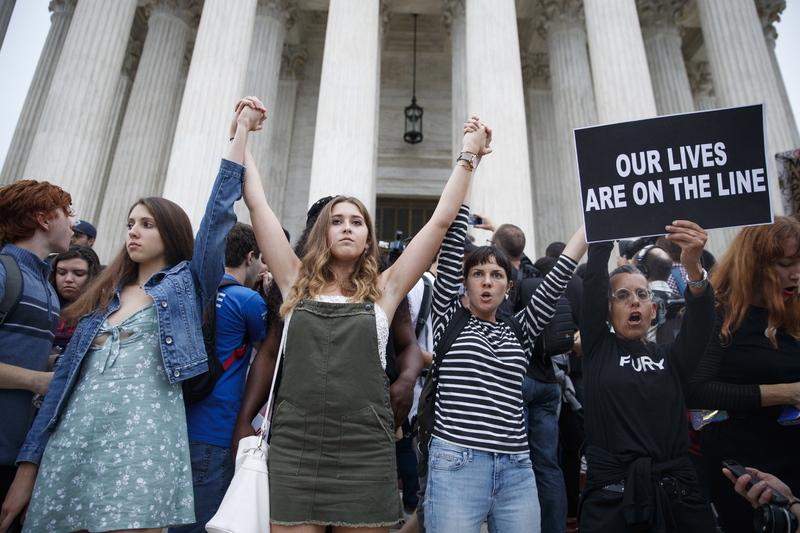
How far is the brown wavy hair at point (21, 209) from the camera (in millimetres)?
3385

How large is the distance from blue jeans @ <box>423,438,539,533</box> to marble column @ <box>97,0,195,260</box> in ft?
48.8

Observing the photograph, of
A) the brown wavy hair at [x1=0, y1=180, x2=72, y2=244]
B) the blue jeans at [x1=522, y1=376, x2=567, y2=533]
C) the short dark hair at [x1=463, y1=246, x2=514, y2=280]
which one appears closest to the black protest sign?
the short dark hair at [x1=463, y1=246, x2=514, y2=280]

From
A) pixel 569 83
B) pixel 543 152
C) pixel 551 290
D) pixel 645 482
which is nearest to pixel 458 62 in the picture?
pixel 569 83

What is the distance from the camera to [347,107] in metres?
11.3

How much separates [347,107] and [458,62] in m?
5.68

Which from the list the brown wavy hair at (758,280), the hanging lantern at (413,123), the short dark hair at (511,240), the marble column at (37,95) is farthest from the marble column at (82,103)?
the brown wavy hair at (758,280)

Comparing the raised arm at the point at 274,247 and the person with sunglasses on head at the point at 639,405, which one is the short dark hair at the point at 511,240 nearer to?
the person with sunglasses on head at the point at 639,405

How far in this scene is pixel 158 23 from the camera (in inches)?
636

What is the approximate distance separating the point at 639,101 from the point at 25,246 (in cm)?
1220

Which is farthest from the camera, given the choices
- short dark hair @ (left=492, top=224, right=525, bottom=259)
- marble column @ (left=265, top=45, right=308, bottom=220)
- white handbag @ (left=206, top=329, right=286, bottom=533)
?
marble column @ (left=265, top=45, right=308, bottom=220)

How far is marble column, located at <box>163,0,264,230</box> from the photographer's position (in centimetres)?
1091

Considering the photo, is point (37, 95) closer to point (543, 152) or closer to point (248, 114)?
point (543, 152)

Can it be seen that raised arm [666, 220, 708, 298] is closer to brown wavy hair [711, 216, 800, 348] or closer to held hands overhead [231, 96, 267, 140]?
brown wavy hair [711, 216, 800, 348]

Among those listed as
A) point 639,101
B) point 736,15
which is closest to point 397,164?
point 639,101
